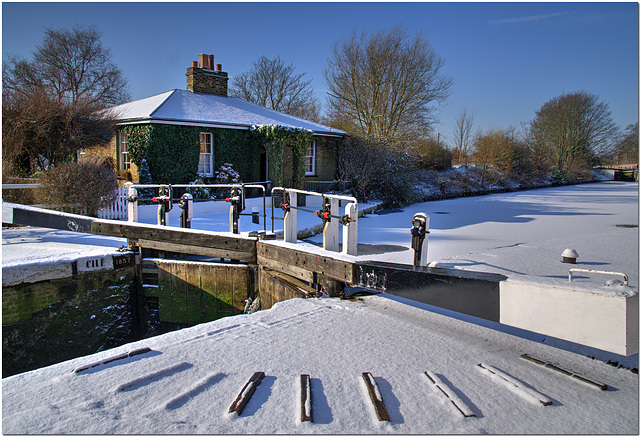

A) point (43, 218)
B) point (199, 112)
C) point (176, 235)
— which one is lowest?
point (176, 235)

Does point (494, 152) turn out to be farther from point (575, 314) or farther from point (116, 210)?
point (575, 314)

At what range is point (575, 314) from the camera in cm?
320

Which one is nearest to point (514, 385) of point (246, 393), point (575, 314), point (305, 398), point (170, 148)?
point (575, 314)

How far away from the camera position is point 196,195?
15711 millimetres

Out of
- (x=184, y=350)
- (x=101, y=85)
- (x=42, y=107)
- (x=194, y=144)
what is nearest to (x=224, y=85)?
(x=194, y=144)

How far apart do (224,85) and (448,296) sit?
19920mm

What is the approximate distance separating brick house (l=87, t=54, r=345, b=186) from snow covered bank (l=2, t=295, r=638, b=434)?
43.0 feet

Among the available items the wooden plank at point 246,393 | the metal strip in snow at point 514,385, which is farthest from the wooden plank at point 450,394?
the wooden plank at point 246,393

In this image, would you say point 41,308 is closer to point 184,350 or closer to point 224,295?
point 224,295

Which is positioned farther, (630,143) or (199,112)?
(630,143)

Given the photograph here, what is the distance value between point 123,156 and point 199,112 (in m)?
3.75

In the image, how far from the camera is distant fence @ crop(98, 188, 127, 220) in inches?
495

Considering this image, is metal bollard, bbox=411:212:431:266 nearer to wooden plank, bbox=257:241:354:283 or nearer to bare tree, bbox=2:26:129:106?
wooden plank, bbox=257:241:354:283

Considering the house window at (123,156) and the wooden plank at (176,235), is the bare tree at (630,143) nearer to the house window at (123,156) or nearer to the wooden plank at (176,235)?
the wooden plank at (176,235)
